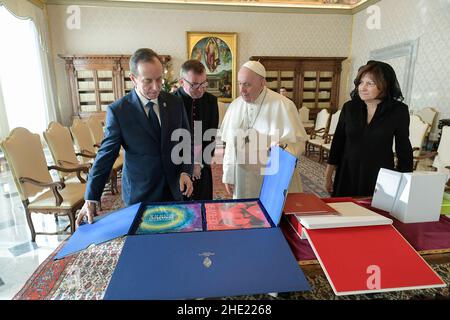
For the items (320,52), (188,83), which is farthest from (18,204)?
(320,52)

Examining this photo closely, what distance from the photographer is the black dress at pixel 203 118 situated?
91.2 inches

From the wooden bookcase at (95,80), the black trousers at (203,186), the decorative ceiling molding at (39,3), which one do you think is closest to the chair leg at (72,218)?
the black trousers at (203,186)

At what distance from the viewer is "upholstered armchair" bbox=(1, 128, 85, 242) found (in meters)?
2.65

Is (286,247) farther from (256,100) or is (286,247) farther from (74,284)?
(256,100)

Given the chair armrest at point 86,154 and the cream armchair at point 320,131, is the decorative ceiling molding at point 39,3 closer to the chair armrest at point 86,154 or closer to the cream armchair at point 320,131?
the chair armrest at point 86,154

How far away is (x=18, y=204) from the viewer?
3.98 meters

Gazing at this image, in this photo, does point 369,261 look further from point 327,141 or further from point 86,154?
point 327,141

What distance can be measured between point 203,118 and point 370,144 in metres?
1.30

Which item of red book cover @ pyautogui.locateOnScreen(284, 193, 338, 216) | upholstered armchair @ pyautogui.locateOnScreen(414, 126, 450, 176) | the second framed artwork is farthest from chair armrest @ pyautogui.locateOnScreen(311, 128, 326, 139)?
red book cover @ pyautogui.locateOnScreen(284, 193, 338, 216)

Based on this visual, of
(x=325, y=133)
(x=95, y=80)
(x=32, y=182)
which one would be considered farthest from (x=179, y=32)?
(x=32, y=182)

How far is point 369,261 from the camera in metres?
0.83

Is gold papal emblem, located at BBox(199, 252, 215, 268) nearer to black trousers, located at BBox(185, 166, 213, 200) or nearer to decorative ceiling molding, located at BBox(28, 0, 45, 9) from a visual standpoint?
black trousers, located at BBox(185, 166, 213, 200)

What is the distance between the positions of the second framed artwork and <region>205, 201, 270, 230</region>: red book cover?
293 inches
